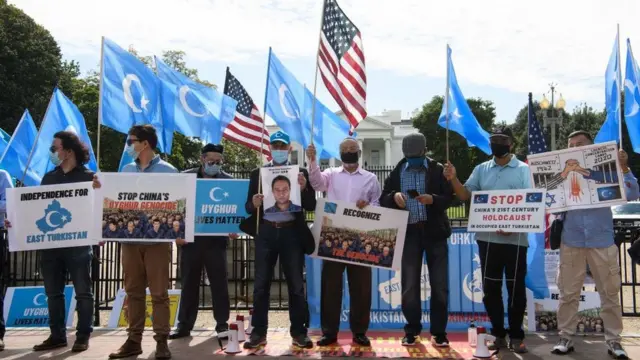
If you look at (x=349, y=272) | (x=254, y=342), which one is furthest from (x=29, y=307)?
(x=349, y=272)

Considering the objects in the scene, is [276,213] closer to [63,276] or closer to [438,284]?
[438,284]

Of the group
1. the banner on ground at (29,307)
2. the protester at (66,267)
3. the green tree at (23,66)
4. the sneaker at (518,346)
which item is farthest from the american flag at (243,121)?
the green tree at (23,66)

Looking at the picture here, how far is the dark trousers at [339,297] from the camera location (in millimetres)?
6219

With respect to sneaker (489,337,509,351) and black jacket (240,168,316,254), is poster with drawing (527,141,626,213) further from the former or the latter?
black jacket (240,168,316,254)

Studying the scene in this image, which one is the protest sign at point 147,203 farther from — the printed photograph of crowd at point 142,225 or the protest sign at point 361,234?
the protest sign at point 361,234

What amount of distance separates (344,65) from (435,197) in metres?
1.89

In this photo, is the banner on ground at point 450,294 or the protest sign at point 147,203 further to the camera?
the banner on ground at point 450,294

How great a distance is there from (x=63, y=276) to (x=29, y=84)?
35002mm

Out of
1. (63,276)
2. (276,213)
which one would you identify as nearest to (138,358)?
(63,276)

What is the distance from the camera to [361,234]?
616 centimetres

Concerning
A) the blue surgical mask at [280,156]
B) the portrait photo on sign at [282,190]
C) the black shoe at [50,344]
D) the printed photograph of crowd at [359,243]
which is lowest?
the black shoe at [50,344]

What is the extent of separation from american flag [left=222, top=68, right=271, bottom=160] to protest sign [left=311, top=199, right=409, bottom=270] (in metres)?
4.84

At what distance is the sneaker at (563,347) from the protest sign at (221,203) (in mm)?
3682

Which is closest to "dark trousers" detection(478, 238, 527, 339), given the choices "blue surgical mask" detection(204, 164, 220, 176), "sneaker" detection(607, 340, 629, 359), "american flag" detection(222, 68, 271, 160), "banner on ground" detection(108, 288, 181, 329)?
"sneaker" detection(607, 340, 629, 359)
